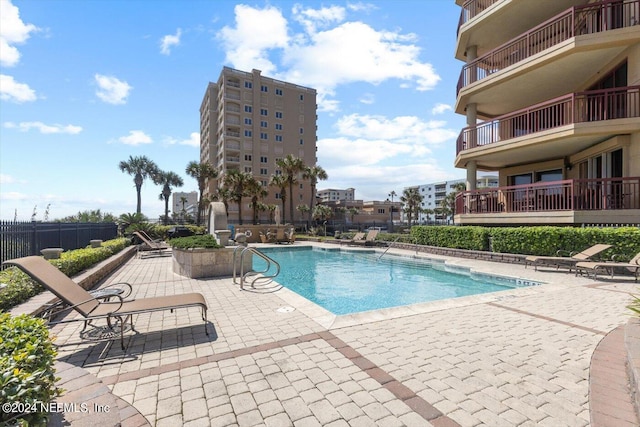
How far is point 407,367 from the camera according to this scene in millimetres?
3805

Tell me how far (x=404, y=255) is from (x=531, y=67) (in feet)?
34.8

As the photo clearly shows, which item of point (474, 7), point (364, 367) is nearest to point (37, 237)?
point (364, 367)

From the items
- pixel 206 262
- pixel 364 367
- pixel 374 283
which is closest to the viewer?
pixel 364 367

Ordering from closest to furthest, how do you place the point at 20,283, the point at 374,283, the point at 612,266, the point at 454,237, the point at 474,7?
the point at 20,283 → the point at 612,266 → the point at 374,283 → the point at 454,237 → the point at 474,7

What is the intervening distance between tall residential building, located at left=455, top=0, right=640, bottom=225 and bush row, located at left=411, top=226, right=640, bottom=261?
2.94 ft

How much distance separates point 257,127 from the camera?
6166 centimetres

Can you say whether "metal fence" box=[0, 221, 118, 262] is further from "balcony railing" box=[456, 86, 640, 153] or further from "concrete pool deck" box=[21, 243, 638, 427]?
"balcony railing" box=[456, 86, 640, 153]

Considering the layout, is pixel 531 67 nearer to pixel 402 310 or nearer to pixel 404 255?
pixel 404 255

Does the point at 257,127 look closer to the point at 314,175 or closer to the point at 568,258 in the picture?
the point at 314,175

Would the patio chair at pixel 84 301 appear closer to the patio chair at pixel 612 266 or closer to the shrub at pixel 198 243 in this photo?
the shrub at pixel 198 243

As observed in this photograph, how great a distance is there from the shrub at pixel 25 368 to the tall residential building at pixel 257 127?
54.1 m

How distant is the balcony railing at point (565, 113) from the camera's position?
11540mm

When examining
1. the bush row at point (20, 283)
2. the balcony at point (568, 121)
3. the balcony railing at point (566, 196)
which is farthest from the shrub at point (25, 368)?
the balcony at point (568, 121)

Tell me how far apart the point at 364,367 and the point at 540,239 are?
11824 mm
